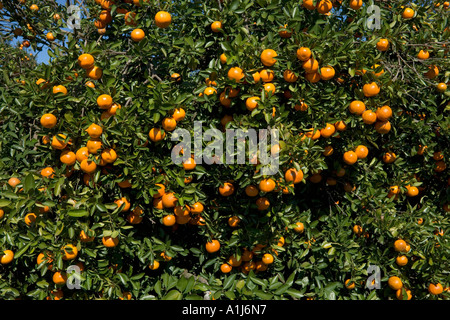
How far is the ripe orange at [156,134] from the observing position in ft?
7.23

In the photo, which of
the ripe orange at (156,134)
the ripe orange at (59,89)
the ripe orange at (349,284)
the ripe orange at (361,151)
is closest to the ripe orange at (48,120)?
the ripe orange at (59,89)

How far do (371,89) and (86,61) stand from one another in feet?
6.69

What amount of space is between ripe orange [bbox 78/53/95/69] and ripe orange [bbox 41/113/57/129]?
1.35ft

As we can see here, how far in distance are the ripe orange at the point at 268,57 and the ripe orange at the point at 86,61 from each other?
119 centimetres

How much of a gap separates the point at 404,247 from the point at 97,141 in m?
2.44

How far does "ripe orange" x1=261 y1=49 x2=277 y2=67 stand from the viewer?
7.14ft

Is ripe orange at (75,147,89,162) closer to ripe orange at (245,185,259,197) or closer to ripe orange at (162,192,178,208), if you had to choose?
ripe orange at (162,192,178,208)

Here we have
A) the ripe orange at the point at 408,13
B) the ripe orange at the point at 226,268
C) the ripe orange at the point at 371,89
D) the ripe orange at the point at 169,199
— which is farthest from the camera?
A: the ripe orange at the point at 408,13

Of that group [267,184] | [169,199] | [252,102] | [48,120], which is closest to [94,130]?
[48,120]

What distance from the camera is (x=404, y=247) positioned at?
261cm

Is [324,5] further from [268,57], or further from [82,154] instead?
[82,154]

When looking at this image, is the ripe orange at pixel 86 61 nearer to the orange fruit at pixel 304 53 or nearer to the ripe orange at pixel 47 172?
the ripe orange at pixel 47 172

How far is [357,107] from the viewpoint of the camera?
244 centimetres

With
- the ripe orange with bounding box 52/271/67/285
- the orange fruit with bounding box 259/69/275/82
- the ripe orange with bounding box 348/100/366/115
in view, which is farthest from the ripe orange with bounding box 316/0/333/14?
the ripe orange with bounding box 52/271/67/285
